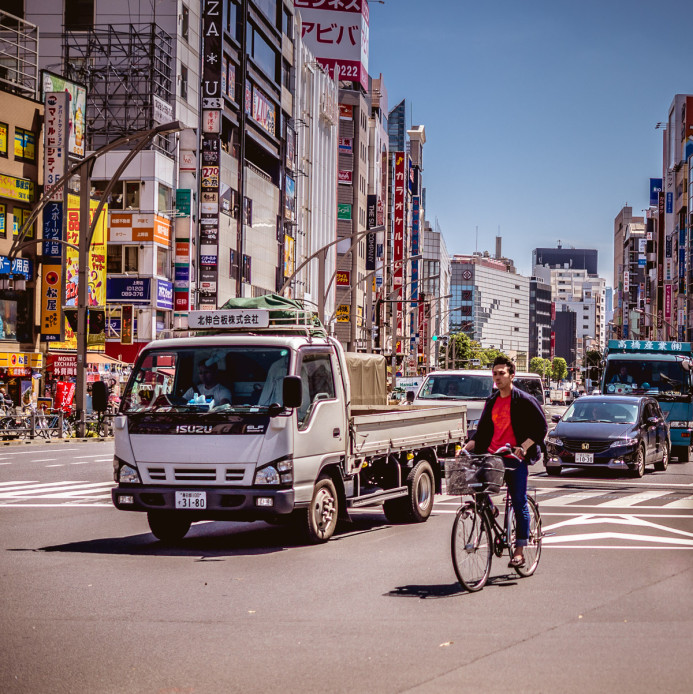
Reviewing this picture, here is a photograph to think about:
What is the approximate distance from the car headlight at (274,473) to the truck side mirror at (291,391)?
2.10ft

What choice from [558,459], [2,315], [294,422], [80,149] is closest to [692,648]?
[294,422]

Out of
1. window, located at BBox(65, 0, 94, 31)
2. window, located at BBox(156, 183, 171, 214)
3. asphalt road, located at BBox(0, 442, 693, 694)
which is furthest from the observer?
window, located at BBox(65, 0, 94, 31)

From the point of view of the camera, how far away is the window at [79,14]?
63000mm

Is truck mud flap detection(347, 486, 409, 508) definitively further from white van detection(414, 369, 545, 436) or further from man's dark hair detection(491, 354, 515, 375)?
white van detection(414, 369, 545, 436)

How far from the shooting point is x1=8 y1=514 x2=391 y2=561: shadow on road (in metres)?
12.7

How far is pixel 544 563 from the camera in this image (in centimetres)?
1174

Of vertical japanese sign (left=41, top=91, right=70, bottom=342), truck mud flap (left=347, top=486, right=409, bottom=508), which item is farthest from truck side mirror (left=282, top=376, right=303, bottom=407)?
vertical japanese sign (left=41, top=91, right=70, bottom=342)

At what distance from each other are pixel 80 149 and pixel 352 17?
68192 mm

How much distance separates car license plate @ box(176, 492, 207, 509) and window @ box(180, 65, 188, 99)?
2072 inches

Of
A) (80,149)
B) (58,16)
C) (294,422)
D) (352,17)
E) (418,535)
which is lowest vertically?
(418,535)

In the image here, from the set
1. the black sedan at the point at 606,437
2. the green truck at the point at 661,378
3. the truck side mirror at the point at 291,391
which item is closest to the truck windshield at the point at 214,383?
the truck side mirror at the point at 291,391

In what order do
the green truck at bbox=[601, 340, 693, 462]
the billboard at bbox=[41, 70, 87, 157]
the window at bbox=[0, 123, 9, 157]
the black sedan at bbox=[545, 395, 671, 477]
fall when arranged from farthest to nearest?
the billboard at bbox=[41, 70, 87, 157] < the window at bbox=[0, 123, 9, 157] < the green truck at bbox=[601, 340, 693, 462] < the black sedan at bbox=[545, 395, 671, 477]

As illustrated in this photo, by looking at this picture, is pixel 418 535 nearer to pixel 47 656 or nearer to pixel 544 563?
pixel 544 563

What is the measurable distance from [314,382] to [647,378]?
69.0ft
